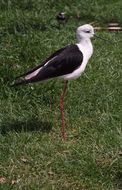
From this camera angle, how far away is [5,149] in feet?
17.7

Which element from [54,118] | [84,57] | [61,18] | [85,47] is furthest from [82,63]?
[61,18]

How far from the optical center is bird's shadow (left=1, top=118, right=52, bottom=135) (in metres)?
5.81

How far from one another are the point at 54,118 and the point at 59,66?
0.84m


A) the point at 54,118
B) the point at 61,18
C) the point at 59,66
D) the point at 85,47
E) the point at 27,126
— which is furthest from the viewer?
the point at 61,18

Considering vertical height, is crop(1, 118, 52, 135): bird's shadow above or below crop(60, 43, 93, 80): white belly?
below

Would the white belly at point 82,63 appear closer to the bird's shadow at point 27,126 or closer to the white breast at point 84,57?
the white breast at point 84,57

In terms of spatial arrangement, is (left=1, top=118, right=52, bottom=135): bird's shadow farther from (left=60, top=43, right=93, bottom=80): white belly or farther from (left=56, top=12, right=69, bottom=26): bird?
(left=56, top=12, right=69, bottom=26): bird

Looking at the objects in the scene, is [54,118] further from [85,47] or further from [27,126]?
[85,47]

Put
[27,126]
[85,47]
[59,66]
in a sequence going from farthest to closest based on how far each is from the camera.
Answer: [27,126] → [85,47] → [59,66]

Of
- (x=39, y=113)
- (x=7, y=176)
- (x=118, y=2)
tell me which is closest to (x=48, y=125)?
(x=39, y=113)

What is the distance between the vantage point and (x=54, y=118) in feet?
20.1

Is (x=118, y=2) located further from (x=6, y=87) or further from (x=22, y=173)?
(x=22, y=173)

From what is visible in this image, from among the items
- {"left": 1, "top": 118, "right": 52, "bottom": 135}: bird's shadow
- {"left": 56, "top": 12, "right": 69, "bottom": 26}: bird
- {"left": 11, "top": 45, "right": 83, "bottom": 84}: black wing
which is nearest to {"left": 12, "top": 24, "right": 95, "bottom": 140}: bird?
{"left": 11, "top": 45, "right": 83, "bottom": 84}: black wing

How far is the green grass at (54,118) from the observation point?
501 cm
